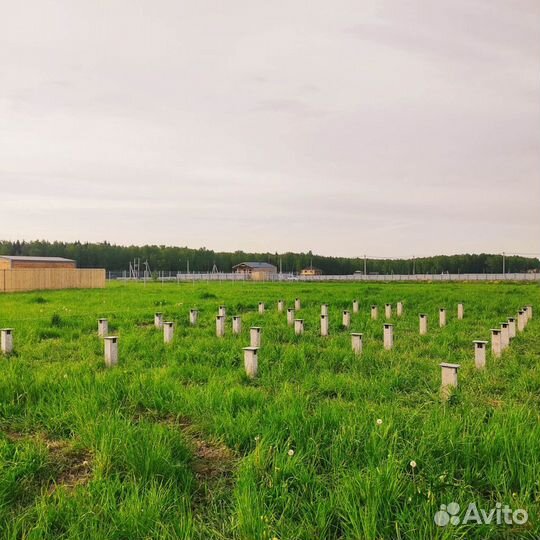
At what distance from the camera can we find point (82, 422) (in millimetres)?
4621

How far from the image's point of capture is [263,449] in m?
3.86

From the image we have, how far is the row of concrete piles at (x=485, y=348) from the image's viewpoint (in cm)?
575

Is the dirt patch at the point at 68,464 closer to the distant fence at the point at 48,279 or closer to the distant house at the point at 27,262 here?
the distant fence at the point at 48,279

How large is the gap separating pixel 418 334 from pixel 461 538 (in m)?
9.00

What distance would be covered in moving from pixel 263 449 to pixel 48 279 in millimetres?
36878

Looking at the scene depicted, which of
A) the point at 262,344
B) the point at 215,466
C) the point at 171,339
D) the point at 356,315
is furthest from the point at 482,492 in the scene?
the point at 356,315

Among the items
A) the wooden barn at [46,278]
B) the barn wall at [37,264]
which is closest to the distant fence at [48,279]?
the wooden barn at [46,278]

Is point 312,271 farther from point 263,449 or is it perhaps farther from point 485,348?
point 263,449

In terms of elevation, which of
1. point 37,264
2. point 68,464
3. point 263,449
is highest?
point 37,264

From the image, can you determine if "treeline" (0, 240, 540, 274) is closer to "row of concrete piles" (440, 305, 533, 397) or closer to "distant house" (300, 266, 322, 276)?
"distant house" (300, 266, 322, 276)

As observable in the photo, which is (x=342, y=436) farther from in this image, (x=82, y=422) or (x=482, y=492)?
(x=82, y=422)

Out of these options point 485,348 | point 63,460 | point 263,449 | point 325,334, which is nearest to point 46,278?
point 325,334

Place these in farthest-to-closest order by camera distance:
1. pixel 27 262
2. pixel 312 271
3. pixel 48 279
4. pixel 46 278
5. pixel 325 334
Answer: pixel 312 271
pixel 27 262
pixel 48 279
pixel 46 278
pixel 325 334

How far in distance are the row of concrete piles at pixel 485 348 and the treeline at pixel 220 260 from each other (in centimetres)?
8183
